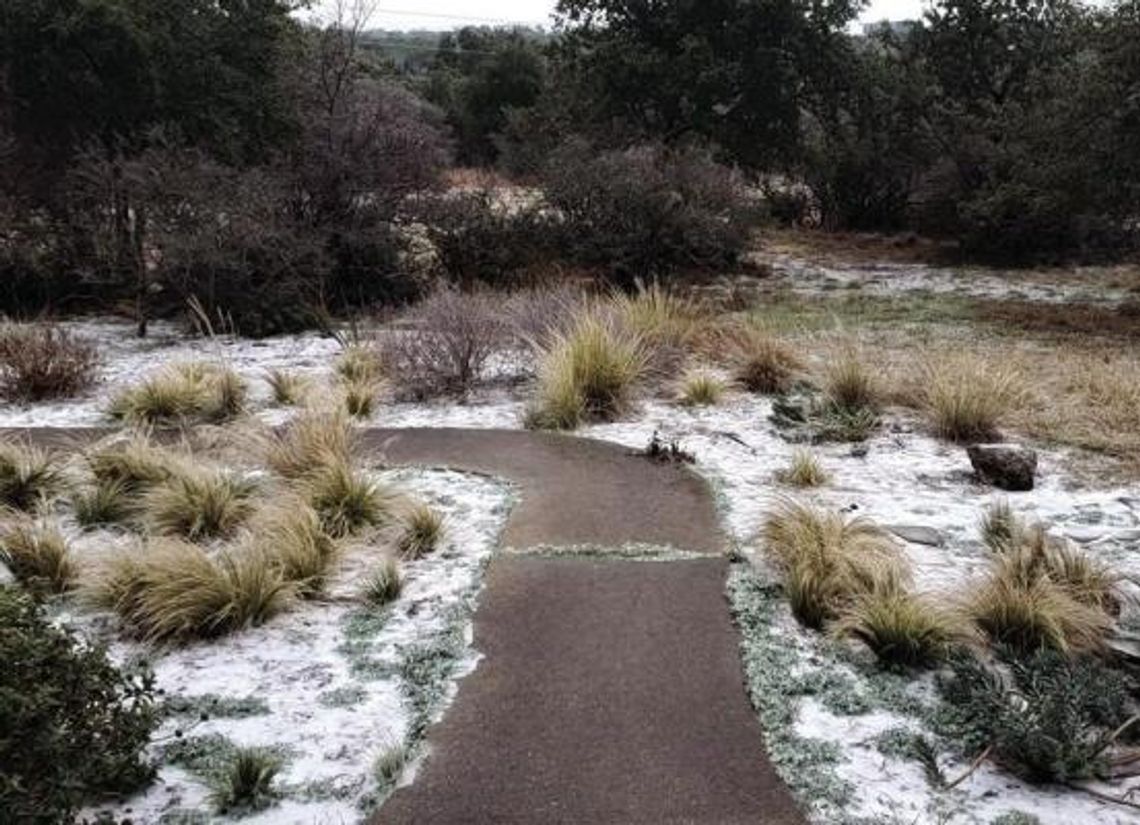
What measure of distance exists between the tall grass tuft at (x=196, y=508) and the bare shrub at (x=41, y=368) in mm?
2896

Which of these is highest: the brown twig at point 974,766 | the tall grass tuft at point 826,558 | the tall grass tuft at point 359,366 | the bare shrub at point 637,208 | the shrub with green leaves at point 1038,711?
the bare shrub at point 637,208

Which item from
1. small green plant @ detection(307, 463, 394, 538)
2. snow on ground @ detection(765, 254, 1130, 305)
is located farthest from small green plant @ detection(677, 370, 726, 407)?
snow on ground @ detection(765, 254, 1130, 305)

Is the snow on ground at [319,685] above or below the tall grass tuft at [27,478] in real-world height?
below

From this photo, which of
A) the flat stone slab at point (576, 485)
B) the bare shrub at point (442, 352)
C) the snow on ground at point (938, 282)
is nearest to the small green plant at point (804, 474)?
the flat stone slab at point (576, 485)

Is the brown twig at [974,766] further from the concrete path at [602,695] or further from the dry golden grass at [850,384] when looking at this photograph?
the dry golden grass at [850,384]

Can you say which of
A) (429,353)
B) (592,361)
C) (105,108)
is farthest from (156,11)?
(592,361)

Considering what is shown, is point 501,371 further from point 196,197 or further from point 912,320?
point 912,320

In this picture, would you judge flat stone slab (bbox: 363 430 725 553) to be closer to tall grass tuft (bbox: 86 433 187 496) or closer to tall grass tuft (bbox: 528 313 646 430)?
tall grass tuft (bbox: 528 313 646 430)

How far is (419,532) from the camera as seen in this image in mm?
4395

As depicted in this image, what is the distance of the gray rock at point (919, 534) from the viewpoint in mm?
4402

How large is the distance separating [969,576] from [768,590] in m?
0.80

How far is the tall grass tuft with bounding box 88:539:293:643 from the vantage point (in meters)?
3.61

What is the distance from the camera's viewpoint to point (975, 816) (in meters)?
2.68

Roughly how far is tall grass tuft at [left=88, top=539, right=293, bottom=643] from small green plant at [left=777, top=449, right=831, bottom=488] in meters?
2.58
